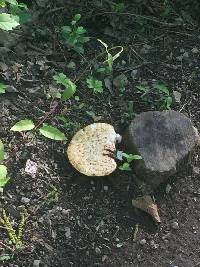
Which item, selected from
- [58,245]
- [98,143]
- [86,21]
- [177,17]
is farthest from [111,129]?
[177,17]

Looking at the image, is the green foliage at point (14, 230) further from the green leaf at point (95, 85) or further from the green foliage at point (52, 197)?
the green leaf at point (95, 85)

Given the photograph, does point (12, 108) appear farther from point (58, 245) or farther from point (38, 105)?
point (58, 245)

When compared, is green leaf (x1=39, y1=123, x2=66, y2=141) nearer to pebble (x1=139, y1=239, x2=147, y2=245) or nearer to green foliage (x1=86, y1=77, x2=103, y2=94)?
green foliage (x1=86, y1=77, x2=103, y2=94)

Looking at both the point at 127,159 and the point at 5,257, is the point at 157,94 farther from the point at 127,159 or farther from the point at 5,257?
the point at 5,257

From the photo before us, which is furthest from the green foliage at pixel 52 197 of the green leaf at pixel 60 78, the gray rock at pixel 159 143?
the green leaf at pixel 60 78

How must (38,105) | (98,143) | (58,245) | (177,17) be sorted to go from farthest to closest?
(177,17), (38,105), (98,143), (58,245)

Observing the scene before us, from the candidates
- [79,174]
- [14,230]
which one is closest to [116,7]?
[79,174]
